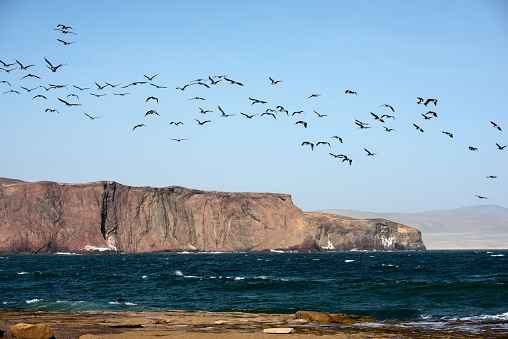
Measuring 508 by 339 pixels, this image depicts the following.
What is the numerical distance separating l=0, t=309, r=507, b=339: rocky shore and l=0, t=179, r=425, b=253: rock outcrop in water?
418 ft

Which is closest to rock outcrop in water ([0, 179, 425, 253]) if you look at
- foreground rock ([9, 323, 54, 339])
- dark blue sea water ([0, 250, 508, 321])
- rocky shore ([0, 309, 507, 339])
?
dark blue sea water ([0, 250, 508, 321])

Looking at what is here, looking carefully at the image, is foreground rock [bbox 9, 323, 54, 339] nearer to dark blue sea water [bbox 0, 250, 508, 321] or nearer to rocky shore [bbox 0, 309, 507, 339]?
rocky shore [bbox 0, 309, 507, 339]

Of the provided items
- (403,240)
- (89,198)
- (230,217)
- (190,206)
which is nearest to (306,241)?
(230,217)

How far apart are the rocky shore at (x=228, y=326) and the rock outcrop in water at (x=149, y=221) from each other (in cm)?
12745

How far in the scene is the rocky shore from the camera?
20594 millimetres

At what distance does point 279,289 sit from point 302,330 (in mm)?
24082

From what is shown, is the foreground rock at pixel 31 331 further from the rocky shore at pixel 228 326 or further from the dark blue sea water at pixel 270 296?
the dark blue sea water at pixel 270 296

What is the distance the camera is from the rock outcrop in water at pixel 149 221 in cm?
14725

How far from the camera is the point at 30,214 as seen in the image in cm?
14675

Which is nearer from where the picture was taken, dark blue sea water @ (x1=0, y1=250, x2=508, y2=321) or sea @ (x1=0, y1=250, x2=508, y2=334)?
sea @ (x1=0, y1=250, x2=508, y2=334)

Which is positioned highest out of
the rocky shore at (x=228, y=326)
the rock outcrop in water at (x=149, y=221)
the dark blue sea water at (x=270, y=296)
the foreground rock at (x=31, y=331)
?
the rock outcrop in water at (x=149, y=221)

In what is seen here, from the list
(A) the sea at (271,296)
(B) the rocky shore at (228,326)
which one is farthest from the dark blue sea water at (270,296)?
(B) the rocky shore at (228,326)

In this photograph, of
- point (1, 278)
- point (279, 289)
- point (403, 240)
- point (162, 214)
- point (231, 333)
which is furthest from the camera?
point (403, 240)

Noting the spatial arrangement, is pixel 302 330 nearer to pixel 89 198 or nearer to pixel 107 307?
pixel 107 307
